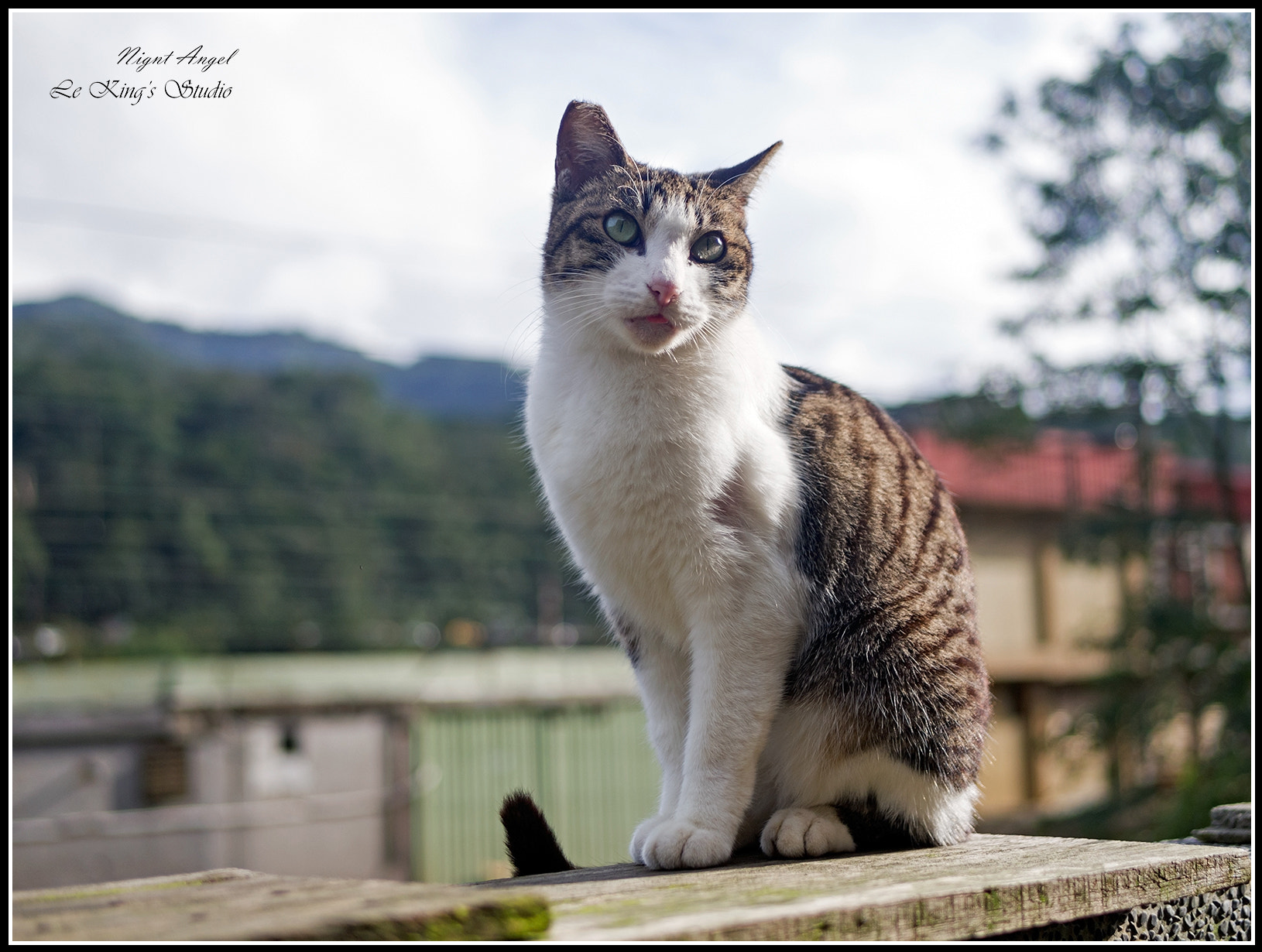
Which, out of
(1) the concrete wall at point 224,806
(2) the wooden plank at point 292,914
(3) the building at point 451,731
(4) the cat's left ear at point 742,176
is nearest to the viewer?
(2) the wooden plank at point 292,914

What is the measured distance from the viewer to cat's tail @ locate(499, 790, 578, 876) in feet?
6.81

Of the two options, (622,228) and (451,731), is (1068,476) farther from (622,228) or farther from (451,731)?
(622,228)

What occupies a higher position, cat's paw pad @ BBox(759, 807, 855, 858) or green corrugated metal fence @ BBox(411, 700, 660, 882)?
cat's paw pad @ BBox(759, 807, 855, 858)

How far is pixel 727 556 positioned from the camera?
2012mm

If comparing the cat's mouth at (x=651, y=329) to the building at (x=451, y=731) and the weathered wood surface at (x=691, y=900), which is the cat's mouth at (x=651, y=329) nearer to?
the weathered wood surface at (x=691, y=900)

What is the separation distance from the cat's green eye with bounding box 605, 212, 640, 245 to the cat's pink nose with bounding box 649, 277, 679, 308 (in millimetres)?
180

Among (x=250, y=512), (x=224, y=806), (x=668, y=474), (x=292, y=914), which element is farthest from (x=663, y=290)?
(x=250, y=512)

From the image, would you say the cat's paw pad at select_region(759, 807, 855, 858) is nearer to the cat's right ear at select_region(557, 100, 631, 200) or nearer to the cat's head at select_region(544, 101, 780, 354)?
the cat's head at select_region(544, 101, 780, 354)

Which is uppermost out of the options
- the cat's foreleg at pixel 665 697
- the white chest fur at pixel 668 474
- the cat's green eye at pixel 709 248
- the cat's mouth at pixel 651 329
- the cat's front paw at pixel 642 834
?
the cat's green eye at pixel 709 248

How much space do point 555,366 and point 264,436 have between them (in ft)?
74.1

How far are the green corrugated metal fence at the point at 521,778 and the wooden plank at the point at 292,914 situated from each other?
11.7 metres

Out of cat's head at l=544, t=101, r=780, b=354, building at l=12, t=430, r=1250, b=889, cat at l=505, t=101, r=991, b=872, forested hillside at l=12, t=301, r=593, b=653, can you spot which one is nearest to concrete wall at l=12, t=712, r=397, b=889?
building at l=12, t=430, r=1250, b=889

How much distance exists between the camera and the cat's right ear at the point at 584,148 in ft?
7.34

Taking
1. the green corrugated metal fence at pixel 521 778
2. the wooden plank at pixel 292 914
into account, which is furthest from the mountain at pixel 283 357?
the wooden plank at pixel 292 914
